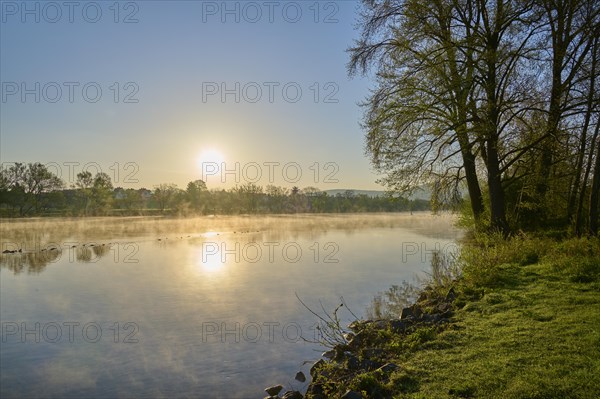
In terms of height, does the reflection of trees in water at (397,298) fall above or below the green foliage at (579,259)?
below

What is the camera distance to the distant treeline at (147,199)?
75.6 m

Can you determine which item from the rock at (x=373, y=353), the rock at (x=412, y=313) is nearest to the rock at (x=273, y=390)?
the rock at (x=373, y=353)

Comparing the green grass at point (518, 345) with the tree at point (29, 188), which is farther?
the tree at point (29, 188)

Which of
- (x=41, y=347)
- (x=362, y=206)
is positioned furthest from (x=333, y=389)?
(x=362, y=206)

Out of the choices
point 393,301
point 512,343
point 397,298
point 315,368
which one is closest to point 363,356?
point 315,368

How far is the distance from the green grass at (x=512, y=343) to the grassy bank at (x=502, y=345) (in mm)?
11

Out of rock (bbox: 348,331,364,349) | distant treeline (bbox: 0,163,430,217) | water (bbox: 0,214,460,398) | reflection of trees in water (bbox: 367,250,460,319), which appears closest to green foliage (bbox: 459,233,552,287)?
reflection of trees in water (bbox: 367,250,460,319)

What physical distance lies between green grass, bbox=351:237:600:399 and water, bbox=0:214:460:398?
7.36 ft

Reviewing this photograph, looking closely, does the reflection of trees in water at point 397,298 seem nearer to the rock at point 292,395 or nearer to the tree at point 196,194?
the rock at point 292,395

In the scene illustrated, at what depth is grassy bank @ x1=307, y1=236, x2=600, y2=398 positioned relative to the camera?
4.62 meters

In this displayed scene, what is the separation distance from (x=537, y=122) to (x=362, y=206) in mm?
106272

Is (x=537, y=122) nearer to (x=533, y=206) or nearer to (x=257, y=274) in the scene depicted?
(x=533, y=206)

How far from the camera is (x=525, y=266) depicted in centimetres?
1156

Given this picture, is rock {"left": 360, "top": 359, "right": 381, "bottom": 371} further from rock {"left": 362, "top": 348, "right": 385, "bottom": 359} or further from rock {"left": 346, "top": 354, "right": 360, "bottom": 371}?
rock {"left": 362, "top": 348, "right": 385, "bottom": 359}
